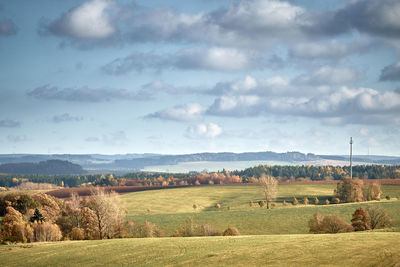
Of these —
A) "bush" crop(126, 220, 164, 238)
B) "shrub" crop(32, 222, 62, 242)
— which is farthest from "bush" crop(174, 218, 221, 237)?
"shrub" crop(32, 222, 62, 242)

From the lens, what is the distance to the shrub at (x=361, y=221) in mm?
78375

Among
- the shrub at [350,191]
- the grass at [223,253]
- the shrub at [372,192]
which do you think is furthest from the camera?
the shrub at [372,192]

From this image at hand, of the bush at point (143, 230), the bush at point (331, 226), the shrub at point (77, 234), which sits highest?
the bush at point (331, 226)

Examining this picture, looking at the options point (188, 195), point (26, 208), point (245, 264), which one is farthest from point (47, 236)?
point (188, 195)

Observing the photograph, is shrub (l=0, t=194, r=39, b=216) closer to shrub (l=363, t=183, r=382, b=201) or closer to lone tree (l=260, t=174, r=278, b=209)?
lone tree (l=260, t=174, r=278, b=209)

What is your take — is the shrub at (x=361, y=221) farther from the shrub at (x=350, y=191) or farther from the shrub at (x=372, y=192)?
the shrub at (x=372, y=192)

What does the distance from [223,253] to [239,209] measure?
292ft

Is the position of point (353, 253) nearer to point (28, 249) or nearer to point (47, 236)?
point (28, 249)

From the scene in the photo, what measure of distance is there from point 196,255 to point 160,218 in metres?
61.6

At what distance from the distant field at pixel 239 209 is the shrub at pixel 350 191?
7187mm

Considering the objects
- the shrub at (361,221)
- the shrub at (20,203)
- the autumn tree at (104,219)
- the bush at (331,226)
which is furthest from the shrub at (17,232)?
the shrub at (361,221)

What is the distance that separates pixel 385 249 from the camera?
35.6 metres

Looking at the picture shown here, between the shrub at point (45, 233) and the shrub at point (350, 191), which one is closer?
the shrub at point (45, 233)

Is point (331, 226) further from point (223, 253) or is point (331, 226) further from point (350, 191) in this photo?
point (350, 191)
